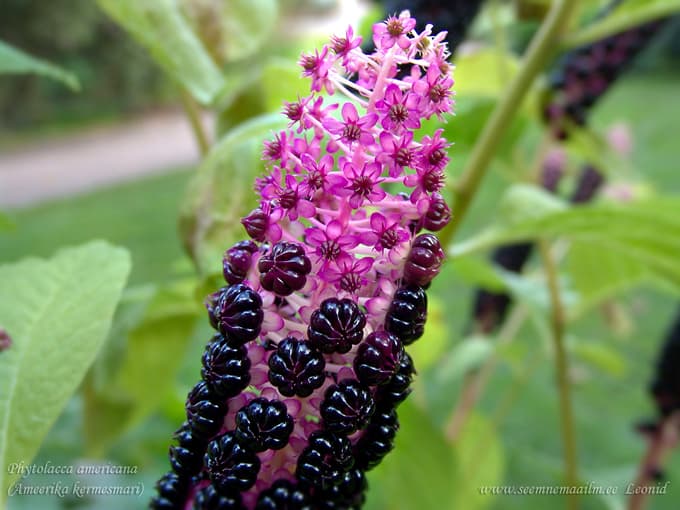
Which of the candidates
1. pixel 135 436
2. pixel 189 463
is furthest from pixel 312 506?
pixel 135 436

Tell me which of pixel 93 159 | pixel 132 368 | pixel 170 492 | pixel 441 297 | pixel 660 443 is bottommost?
pixel 93 159

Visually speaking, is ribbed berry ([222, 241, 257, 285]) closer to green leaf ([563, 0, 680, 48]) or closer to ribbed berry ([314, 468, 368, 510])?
ribbed berry ([314, 468, 368, 510])

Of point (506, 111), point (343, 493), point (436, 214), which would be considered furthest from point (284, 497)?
point (506, 111)

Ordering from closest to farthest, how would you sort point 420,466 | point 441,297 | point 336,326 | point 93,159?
point 336,326, point 420,466, point 441,297, point 93,159

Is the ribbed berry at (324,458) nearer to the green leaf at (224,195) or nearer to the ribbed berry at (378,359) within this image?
the ribbed berry at (378,359)

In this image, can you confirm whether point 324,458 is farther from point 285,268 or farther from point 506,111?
point 506,111

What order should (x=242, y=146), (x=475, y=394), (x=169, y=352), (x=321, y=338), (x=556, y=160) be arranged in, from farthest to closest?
(x=556, y=160) → (x=475, y=394) → (x=169, y=352) → (x=242, y=146) → (x=321, y=338)

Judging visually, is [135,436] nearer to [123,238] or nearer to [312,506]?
[312,506]
